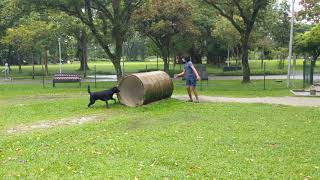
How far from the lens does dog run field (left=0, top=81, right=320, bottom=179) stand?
286 inches

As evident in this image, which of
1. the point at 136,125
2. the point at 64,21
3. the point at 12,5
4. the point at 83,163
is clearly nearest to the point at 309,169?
the point at 83,163

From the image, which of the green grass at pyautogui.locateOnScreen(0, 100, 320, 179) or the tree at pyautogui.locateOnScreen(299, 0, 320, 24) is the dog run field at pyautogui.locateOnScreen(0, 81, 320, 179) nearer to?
the green grass at pyautogui.locateOnScreen(0, 100, 320, 179)

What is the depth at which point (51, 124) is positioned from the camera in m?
12.3

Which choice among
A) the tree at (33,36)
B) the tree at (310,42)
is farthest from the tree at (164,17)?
the tree at (310,42)

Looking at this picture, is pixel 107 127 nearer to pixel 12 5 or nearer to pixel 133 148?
pixel 133 148

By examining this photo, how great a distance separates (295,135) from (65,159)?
16.8 ft

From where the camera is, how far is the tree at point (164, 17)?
31.8 m

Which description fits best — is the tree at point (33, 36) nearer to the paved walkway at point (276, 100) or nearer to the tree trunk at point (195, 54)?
the tree trunk at point (195, 54)

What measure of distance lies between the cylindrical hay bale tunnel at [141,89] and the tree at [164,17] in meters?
15.8

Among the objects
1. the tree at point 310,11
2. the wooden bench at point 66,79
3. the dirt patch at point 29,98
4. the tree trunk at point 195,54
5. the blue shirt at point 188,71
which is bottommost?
the dirt patch at point 29,98

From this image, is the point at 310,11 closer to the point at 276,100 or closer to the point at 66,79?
the point at 66,79

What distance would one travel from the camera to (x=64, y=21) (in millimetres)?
35781

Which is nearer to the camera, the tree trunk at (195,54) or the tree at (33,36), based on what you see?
the tree at (33,36)

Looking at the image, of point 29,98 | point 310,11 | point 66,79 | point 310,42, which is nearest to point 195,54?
point 310,11
